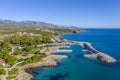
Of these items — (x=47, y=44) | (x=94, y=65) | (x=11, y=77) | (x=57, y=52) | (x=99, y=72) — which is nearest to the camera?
(x=11, y=77)

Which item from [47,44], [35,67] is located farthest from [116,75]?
[47,44]

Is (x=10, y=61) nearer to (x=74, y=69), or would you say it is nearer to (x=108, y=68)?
(x=74, y=69)

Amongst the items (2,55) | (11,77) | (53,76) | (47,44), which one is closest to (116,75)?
(53,76)

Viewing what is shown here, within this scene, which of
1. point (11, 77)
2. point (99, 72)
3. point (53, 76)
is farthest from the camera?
point (99, 72)

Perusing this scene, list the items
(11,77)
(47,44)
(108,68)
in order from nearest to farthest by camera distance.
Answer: (11,77)
(108,68)
(47,44)

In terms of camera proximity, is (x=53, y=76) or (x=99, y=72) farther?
(x=99, y=72)

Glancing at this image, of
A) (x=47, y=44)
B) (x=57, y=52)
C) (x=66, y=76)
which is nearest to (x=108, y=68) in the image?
(x=66, y=76)

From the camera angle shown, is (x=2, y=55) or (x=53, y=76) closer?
(x=53, y=76)

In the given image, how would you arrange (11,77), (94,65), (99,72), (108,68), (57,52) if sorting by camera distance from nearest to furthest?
(11,77), (99,72), (108,68), (94,65), (57,52)

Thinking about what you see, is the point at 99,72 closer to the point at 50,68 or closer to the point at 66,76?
the point at 66,76
